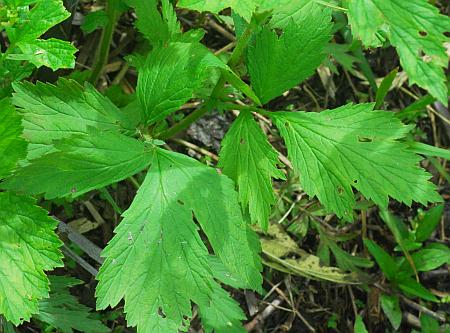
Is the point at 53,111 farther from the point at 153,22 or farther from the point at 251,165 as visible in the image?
the point at 251,165

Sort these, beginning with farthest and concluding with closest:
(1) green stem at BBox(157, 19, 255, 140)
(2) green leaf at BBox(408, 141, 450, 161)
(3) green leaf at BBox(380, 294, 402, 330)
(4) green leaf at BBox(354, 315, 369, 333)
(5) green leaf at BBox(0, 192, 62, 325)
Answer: (3) green leaf at BBox(380, 294, 402, 330), (4) green leaf at BBox(354, 315, 369, 333), (2) green leaf at BBox(408, 141, 450, 161), (1) green stem at BBox(157, 19, 255, 140), (5) green leaf at BBox(0, 192, 62, 325)

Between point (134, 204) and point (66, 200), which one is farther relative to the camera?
point (66, 200)

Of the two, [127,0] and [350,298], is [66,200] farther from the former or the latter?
[350,298]

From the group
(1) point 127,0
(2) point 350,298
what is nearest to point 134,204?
(1) point 127,0

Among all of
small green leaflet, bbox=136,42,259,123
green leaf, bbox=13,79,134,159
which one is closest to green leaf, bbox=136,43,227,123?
small green leaflet, bbox=136,42,259,123

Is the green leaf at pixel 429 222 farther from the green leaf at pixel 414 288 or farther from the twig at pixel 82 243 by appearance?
the twig at pixel 82 243

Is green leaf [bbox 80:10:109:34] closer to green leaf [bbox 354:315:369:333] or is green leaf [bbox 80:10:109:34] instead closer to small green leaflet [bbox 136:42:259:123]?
small green leaflet [bbox 136:42:259:123]
